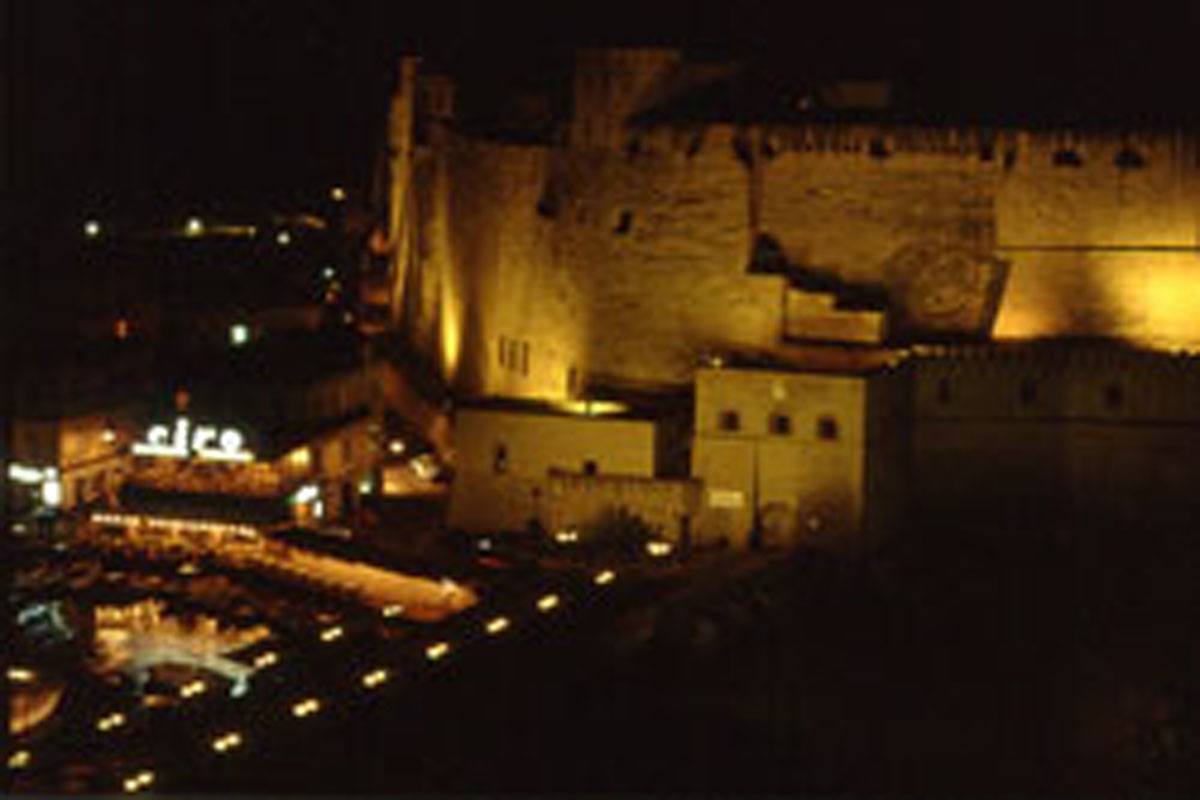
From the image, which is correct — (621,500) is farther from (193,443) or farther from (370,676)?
(193,443)

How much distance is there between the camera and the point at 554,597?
32688mm

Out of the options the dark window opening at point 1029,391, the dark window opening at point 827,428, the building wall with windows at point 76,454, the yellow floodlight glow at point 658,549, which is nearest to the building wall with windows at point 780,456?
the dark window opening at point 827,428

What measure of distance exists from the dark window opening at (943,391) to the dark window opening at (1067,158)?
5569 mm

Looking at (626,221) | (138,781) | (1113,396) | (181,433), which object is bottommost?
(138,781)

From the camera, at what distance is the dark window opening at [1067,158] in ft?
127

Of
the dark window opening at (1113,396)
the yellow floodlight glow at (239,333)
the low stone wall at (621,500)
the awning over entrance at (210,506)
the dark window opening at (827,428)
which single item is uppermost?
the yellow floodlight glow at (239,333)

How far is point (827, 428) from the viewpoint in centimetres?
3519

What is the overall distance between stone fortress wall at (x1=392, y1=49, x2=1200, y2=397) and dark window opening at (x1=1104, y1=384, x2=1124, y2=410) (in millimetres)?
2916

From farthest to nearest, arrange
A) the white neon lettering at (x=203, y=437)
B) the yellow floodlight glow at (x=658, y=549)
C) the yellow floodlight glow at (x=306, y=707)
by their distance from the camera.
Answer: the white neon lettering at (x=203, y=437)
the yellow floodlight glow at (x=658, y=549)
the yellow floodlight glow at (x=306, y=707)

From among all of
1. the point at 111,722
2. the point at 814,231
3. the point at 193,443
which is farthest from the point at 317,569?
the point at 814,231

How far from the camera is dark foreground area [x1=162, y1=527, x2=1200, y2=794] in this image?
2953cm

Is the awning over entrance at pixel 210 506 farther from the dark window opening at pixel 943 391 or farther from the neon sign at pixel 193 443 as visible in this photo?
the dark window opening at pixel 943 391

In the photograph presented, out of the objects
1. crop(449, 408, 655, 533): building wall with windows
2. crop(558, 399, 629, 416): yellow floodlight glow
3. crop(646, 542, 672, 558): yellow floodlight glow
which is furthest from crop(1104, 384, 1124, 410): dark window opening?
crop(558, 399, 629, 416): yellow floodlight glow

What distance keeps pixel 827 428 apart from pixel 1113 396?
5477 mm
